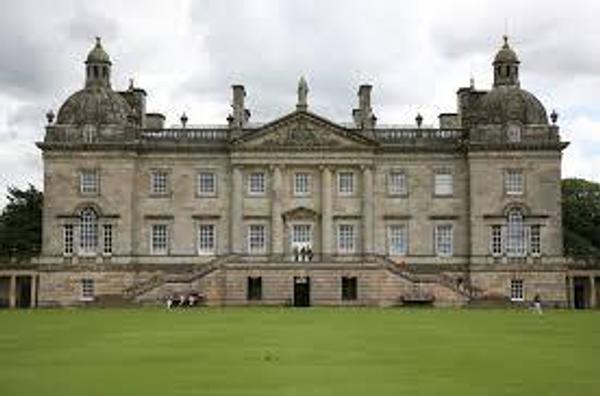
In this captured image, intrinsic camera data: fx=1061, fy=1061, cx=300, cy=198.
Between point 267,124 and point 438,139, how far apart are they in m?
9.44

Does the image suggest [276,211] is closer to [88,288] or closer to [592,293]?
[88,288]

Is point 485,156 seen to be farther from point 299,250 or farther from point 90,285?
point 90,285

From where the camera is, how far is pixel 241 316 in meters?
39.2

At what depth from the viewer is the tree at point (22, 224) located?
71.0 metres

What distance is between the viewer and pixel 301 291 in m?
53.7

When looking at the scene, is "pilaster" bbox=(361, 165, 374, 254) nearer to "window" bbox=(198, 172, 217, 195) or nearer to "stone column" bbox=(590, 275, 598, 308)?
"window" bbox=(198, 172, 217, 195)

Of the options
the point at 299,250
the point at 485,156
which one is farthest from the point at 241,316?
the point at 485,156

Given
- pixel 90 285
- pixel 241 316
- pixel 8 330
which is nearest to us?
pixel 8 330

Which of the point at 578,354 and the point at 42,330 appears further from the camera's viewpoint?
the point at 42,330

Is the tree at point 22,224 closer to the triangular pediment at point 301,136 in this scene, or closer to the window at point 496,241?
the triangular pediment at point 301,136

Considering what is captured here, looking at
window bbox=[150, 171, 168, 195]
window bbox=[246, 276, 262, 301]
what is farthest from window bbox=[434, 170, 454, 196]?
window bbox=[150, 171, 168, 195]

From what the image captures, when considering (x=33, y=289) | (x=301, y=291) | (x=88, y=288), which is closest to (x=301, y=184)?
(x=301, y=291)

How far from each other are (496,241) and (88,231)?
21791 millimetres

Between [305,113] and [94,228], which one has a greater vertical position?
[305,113]
